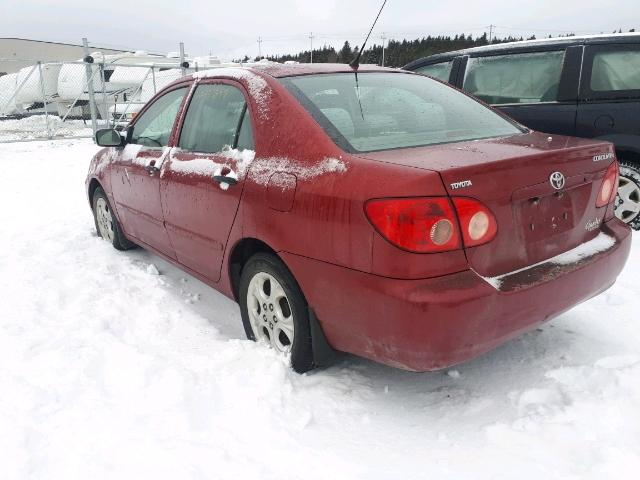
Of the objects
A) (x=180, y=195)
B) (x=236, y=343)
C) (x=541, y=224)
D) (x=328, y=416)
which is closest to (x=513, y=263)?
(x=541, y=224)

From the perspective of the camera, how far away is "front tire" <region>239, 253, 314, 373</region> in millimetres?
2514

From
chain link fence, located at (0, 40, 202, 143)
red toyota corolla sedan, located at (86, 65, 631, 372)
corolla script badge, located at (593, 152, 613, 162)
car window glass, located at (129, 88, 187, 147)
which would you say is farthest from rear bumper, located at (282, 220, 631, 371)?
chain link fence, located at (0, 40, 202, 143)

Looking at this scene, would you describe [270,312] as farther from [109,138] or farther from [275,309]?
[109,138]

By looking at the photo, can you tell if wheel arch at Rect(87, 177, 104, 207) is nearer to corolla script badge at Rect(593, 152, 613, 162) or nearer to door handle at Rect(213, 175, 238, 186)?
door handle at Rect(213, 175, 238, 186)

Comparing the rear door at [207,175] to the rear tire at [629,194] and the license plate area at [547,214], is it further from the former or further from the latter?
the rear tire at [629,194]

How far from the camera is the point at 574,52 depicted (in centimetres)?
497

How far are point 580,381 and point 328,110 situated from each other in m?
1.73

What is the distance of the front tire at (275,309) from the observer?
2.51 meters

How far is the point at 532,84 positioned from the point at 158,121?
362cm

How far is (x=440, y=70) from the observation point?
6.07 m

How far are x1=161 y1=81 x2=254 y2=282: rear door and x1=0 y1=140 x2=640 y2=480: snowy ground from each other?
1.76ft

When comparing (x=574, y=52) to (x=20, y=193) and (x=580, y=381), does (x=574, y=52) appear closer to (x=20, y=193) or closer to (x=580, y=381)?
(x=580, y=381)

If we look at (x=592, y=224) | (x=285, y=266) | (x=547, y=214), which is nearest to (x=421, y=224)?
(x=547, y=214)

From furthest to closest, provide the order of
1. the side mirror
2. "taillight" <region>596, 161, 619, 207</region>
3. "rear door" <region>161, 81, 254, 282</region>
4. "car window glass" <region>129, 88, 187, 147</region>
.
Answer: the side mirror
"car window glass" <region>129, 88, 187, 147</region>
"rear door" <region>161, 81, 254, 282</region>
"taillight" <region>596, 161, 619, 207</region>
